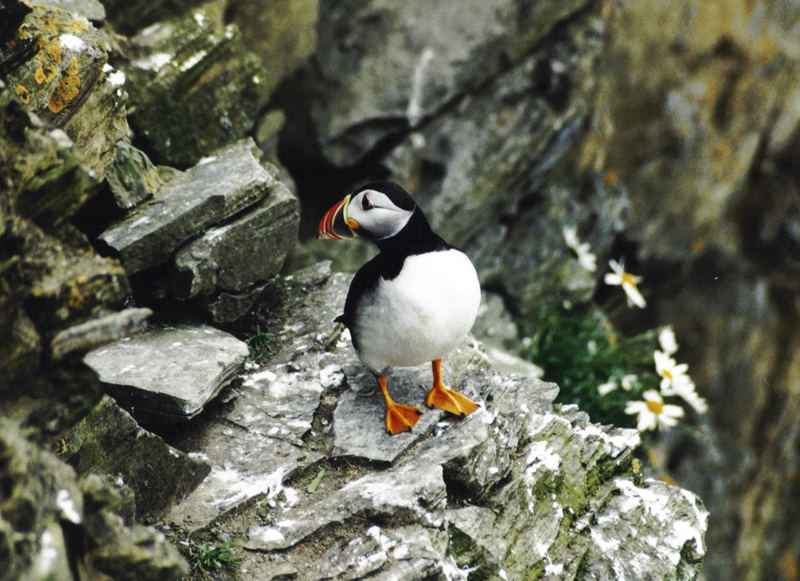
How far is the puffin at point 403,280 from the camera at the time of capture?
3332 mm

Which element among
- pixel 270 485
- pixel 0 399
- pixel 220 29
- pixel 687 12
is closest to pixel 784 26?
pixel 687 12

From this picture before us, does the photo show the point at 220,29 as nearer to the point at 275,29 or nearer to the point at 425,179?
the point at 275,29

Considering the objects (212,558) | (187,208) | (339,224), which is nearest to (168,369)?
(187,208)

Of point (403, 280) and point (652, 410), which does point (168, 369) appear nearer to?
point (403, 280)

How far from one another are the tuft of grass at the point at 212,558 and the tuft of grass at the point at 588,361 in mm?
2797

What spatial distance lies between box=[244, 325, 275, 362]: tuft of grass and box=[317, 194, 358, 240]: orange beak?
3.64 feet

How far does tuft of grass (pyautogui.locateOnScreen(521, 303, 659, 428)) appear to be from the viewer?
536cm

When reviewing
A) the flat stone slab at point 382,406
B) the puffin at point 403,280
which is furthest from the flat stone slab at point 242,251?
the puffin at point 403,280

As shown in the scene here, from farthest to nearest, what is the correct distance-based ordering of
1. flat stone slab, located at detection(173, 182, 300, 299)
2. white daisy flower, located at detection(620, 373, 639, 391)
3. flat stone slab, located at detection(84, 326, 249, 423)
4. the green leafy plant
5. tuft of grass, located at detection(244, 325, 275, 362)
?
white daisy flower, located at detection(620, 373, 639, 391)
the green leafy plant
tuft of grass, located at detection(244, 325, 275, 362)
flat stone slab, located at detection(173, 182, 300, 299)
flat stone slab, located at detection(84, 326, 249, 423)

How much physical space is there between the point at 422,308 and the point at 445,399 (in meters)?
0.64

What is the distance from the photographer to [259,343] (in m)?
4.34

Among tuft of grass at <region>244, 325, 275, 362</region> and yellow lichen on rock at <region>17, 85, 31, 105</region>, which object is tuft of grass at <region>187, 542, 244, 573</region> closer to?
tuft of grass at <region>244, 325, 275, 362</region>

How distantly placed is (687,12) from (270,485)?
657 cm

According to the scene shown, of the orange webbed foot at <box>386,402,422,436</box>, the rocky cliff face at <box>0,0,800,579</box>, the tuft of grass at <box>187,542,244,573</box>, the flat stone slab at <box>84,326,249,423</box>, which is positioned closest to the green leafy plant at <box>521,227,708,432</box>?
the rocky cliff face at <box>0,0,800,579</box>
